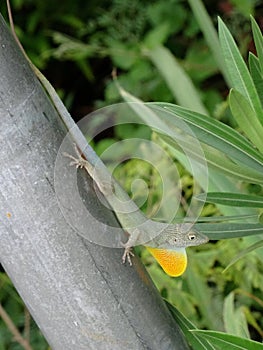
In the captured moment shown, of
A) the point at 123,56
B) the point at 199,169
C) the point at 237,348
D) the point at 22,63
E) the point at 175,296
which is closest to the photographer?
the point at 22,63

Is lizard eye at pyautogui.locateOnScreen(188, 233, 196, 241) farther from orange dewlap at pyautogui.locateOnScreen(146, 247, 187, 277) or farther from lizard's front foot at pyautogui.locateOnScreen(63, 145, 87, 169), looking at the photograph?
lizard's front foot at pyautogui.locateOnScreen(63, 145, 87, 169)

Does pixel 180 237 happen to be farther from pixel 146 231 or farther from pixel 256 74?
pixel 256 74

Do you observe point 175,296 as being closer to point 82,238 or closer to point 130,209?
point 130,209

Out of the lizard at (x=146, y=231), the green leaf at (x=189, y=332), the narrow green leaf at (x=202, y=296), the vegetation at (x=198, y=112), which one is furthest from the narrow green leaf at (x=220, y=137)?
the narrow green leaf at (x=202, y=296)

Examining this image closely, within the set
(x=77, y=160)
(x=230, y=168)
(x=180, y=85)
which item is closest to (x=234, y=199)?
(x=230, y=168)

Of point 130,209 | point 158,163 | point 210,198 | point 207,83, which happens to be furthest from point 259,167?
point 207,83

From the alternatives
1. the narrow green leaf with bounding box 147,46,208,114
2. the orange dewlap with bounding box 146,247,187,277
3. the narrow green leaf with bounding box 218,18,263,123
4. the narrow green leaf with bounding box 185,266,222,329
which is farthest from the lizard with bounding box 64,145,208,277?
the narrow green leaf with bounding box 147,46,208,114

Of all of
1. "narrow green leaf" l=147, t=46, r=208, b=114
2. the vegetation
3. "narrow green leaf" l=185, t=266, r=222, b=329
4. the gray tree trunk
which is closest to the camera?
the gray tree trunk
